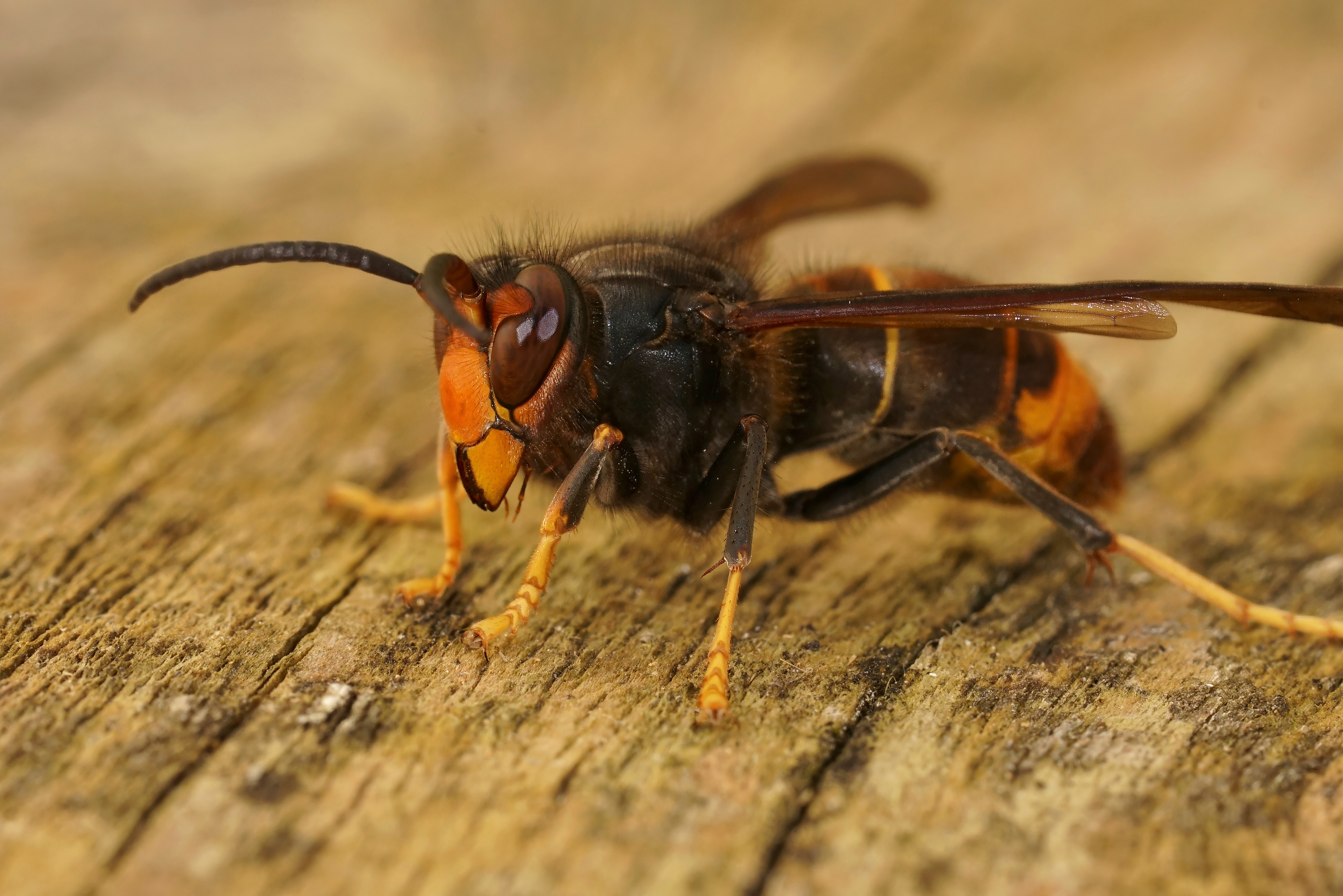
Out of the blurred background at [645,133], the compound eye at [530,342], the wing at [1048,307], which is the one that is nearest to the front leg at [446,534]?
the compound eye at [530,342]

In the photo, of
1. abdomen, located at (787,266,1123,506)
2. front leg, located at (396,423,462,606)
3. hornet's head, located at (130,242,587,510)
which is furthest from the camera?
abdomen, located at (787,266,1123,506)

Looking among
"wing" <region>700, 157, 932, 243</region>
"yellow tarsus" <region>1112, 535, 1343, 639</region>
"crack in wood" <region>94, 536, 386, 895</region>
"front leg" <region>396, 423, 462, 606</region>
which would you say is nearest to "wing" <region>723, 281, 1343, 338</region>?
"yellow tarsus" <region>1112, 535, 1343, 639</region>

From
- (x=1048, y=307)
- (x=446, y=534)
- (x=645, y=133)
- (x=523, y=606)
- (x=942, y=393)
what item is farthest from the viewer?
(x=645, y=133)

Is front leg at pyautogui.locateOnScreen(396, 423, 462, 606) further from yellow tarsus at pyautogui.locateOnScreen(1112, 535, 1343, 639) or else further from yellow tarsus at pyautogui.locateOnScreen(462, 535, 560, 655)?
yellow tarsus at pyautogui.locateOnScreen(1112, 535, 1343, 639)

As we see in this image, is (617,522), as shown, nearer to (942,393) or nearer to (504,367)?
(504,367)

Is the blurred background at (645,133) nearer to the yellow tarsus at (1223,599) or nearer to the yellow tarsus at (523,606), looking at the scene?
the yellow tarsus at (1223,599)

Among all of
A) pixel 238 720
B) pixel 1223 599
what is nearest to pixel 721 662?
pixel 238 720

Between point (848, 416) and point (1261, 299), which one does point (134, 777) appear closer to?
point (848, 416)
